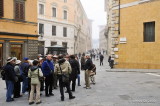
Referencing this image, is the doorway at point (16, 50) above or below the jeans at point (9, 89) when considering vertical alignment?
above

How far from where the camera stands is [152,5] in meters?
18.2

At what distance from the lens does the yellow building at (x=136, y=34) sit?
18.1m

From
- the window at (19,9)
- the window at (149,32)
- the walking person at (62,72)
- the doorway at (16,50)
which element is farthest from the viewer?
the window at (149,32)

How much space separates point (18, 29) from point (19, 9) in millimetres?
1745

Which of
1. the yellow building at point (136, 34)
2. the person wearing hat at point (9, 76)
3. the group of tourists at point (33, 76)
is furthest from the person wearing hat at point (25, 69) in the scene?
the yellow building at point (136, 34)

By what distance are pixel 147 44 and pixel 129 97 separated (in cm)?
1109

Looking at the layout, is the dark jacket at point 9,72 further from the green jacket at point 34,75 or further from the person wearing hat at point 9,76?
the green jacket at point 34,75

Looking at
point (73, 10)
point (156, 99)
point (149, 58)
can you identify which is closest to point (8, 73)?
point (156, 99)

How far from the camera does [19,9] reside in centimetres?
1831

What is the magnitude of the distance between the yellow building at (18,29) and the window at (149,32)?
10.0 metres

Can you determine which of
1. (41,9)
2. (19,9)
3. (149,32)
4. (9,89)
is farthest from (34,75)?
(41,9)

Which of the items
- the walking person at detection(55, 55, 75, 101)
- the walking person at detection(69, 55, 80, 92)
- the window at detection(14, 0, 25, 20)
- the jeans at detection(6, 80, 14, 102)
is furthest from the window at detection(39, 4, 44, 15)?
the walking person at detection(55, 55, 75, 101)

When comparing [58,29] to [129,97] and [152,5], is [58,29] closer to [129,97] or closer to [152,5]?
[152,5]

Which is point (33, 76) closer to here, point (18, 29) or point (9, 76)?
point (9, 76)
